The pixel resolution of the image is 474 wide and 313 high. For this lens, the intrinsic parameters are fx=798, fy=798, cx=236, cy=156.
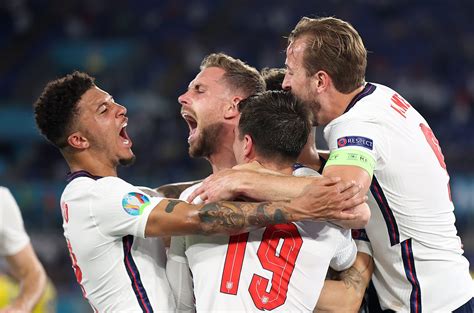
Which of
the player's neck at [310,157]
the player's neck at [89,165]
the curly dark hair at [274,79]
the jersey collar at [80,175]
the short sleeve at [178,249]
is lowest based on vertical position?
the short sleeve at [178,249]

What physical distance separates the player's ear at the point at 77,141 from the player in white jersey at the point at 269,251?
92 centimetres

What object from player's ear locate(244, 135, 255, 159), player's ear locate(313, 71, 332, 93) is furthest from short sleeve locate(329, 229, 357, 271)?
player's ear locate(313, 71, 332, 93)

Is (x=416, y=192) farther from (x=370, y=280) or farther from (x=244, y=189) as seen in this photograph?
(x=244, y=189)

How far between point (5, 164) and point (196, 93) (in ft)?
44.1

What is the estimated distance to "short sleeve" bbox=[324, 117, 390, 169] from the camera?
4.15 meters

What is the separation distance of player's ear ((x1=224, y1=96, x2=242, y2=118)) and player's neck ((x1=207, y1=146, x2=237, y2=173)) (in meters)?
0.21

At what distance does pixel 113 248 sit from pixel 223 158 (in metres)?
1.15

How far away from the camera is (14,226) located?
578 cm

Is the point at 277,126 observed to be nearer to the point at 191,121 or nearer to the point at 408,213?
the point at 408,213

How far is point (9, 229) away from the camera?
18.9 feet

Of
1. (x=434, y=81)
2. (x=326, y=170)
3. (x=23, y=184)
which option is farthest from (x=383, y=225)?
(x=434, y=81)

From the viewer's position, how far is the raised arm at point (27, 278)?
554 cm

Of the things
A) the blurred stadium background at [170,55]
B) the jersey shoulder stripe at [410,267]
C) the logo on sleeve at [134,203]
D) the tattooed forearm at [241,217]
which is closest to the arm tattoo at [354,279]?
the jersey shoulder stripe at [410,267]

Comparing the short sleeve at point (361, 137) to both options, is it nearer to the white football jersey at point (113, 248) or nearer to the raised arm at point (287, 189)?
the raised arm at point (287, 189)
